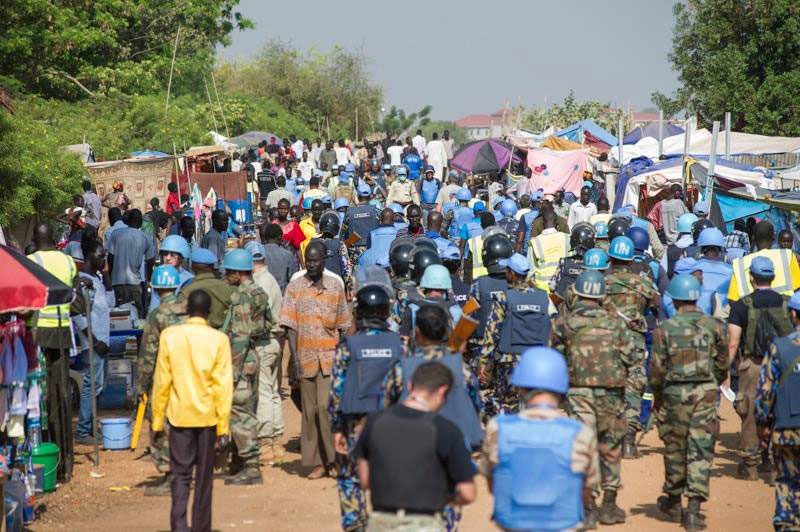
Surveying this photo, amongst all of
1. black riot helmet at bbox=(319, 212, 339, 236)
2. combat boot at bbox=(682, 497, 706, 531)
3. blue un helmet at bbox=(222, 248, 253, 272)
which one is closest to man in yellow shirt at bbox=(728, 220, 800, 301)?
combat boot at bbox=(682, 497, 706, 531)

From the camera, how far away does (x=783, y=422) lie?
328 inches

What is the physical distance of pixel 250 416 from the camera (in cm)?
1077

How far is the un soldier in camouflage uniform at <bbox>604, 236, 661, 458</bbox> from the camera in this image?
35.2ft

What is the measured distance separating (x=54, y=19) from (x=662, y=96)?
20.1 m

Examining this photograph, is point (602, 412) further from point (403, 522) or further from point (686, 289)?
point (403, 522)

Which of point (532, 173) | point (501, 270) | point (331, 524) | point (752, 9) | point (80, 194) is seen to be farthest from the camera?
point (752, 9)

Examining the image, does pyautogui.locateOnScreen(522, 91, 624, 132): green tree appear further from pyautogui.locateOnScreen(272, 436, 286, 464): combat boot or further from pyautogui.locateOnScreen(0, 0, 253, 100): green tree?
pyautogui.locateOnScreen(272, 436, 286, 464): combat boot

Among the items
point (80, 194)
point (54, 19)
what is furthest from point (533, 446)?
point (54, 19)

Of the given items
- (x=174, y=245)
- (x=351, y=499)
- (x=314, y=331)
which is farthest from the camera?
(x=174, y=245)

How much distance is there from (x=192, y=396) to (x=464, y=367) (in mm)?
1982

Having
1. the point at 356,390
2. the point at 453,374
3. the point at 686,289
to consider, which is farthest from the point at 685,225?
the point at 453,374

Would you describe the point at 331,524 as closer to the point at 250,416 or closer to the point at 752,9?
the point at 250,416

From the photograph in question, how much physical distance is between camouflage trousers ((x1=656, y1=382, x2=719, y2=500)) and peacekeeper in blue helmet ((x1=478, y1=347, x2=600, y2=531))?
348cm

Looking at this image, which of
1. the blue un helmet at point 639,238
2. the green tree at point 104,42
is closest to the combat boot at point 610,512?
the blue un helmet at point 639,238
